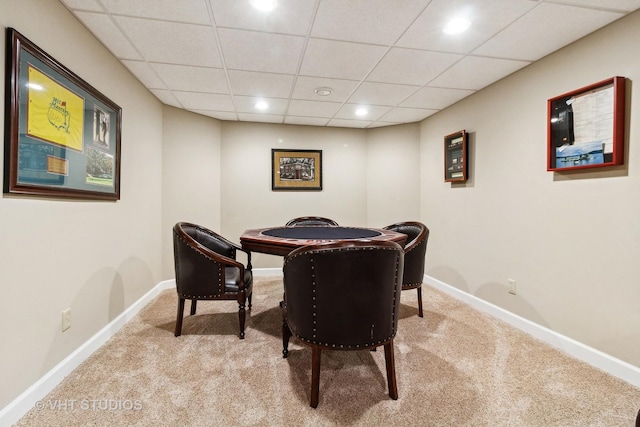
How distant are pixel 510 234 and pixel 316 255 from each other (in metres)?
2.30

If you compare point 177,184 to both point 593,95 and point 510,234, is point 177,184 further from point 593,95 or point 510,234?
point 593,95

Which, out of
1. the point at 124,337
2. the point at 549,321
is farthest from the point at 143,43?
the point at 549,321

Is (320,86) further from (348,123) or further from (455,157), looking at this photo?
(455,157)

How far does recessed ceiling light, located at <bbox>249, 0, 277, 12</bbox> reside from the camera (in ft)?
5.80

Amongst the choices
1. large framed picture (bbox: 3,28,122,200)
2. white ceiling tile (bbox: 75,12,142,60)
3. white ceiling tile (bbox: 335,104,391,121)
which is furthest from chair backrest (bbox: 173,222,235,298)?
white ceiling tile (bbox: 335,104,391,121)

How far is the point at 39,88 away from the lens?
167cm

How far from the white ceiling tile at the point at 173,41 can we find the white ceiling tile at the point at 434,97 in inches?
85.6

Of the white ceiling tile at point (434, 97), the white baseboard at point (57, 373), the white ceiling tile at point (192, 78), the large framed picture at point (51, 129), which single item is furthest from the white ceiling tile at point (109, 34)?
the white ceiling tile at point (434, 97)

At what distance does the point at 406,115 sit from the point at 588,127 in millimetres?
2265

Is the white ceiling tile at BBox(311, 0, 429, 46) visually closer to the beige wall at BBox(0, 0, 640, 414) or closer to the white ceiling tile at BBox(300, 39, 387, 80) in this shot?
the white ceiling tile at BBox(300, 39, 387, 80)

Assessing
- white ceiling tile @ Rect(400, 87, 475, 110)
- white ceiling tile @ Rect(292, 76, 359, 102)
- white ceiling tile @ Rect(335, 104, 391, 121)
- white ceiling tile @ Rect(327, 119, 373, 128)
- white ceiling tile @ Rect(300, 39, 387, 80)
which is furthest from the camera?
white ceiling tile @ Rect(327, 119, 373, 128)

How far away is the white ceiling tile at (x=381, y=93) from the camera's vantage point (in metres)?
3.08

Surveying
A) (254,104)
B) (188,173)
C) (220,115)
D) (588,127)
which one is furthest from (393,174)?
(188,173)

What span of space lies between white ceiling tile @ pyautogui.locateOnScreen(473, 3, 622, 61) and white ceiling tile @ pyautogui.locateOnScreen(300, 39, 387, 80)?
0.86 metres
